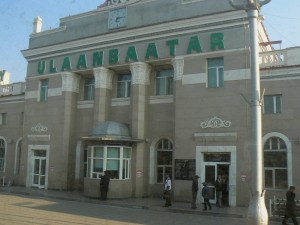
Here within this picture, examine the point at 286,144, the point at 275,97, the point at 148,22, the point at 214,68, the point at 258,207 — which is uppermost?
the point at 148,22

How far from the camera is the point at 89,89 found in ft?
96.0

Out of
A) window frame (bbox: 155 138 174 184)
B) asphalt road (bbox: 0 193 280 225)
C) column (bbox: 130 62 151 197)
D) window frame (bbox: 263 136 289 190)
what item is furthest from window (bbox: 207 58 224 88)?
asphalt road (bbox: 0 193 280 225)

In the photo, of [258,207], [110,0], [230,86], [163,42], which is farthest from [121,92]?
[258,207]

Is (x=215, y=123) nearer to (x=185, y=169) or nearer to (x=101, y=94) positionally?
(x=185, y=169)

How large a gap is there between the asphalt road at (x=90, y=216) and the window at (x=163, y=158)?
17.9 feet

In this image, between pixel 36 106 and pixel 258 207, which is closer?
pixel 258 207

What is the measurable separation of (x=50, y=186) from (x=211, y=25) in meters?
16.7

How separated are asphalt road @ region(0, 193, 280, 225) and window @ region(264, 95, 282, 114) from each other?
7.05m

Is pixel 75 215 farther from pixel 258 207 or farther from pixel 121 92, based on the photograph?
pixel 121 92

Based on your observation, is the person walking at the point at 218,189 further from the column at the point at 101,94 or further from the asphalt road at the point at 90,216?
Answer: the column at the point at 101,94

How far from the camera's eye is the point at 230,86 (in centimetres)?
2206

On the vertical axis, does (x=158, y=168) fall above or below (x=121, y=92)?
below

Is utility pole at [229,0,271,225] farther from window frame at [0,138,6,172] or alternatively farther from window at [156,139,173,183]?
window frame at [0,138,6,172]

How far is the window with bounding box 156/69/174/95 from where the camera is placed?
2572cm
